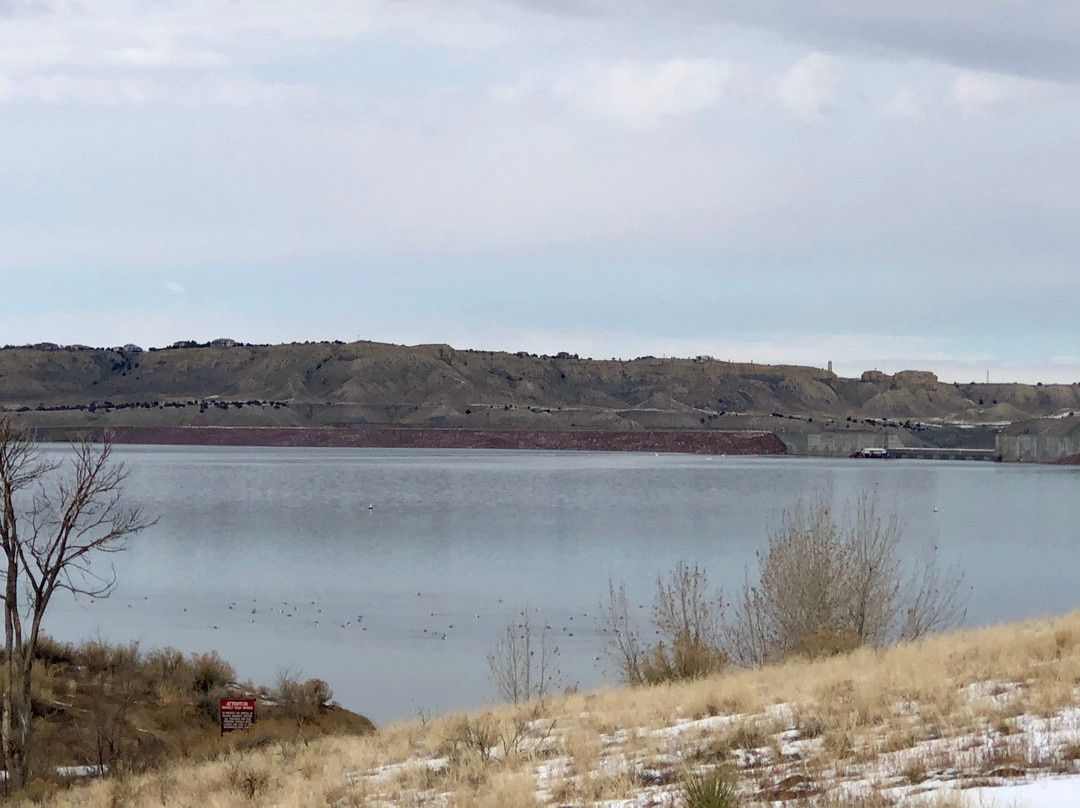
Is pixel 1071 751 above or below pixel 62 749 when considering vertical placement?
above

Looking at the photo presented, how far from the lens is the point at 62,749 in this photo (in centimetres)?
1258

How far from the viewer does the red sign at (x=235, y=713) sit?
12.2 metres

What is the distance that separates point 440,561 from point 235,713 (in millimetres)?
19806

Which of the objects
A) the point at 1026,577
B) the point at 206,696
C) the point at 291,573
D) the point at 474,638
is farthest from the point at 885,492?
the point at 206,696

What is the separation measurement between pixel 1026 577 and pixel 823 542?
1609 centimetres

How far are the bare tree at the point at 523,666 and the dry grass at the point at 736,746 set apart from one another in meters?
3.21

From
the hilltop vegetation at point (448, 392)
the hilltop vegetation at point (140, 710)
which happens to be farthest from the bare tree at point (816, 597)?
the hilltop vegetation at point (448, 392)

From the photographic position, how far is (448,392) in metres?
161

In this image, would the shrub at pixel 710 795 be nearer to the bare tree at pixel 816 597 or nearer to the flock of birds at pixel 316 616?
the bare tree at pixel 816 597

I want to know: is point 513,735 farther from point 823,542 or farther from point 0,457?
point 823,542

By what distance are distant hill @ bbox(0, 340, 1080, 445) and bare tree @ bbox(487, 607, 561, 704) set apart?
12404 centimetres

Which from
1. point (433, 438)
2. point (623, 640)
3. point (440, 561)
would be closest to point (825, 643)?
point (623, 640)

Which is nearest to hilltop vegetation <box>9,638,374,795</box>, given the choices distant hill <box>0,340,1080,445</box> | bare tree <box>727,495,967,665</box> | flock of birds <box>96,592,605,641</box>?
flock of birds <box>96,592,605,641</box>

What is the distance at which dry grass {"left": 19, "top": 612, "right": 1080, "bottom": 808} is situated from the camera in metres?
6.19
